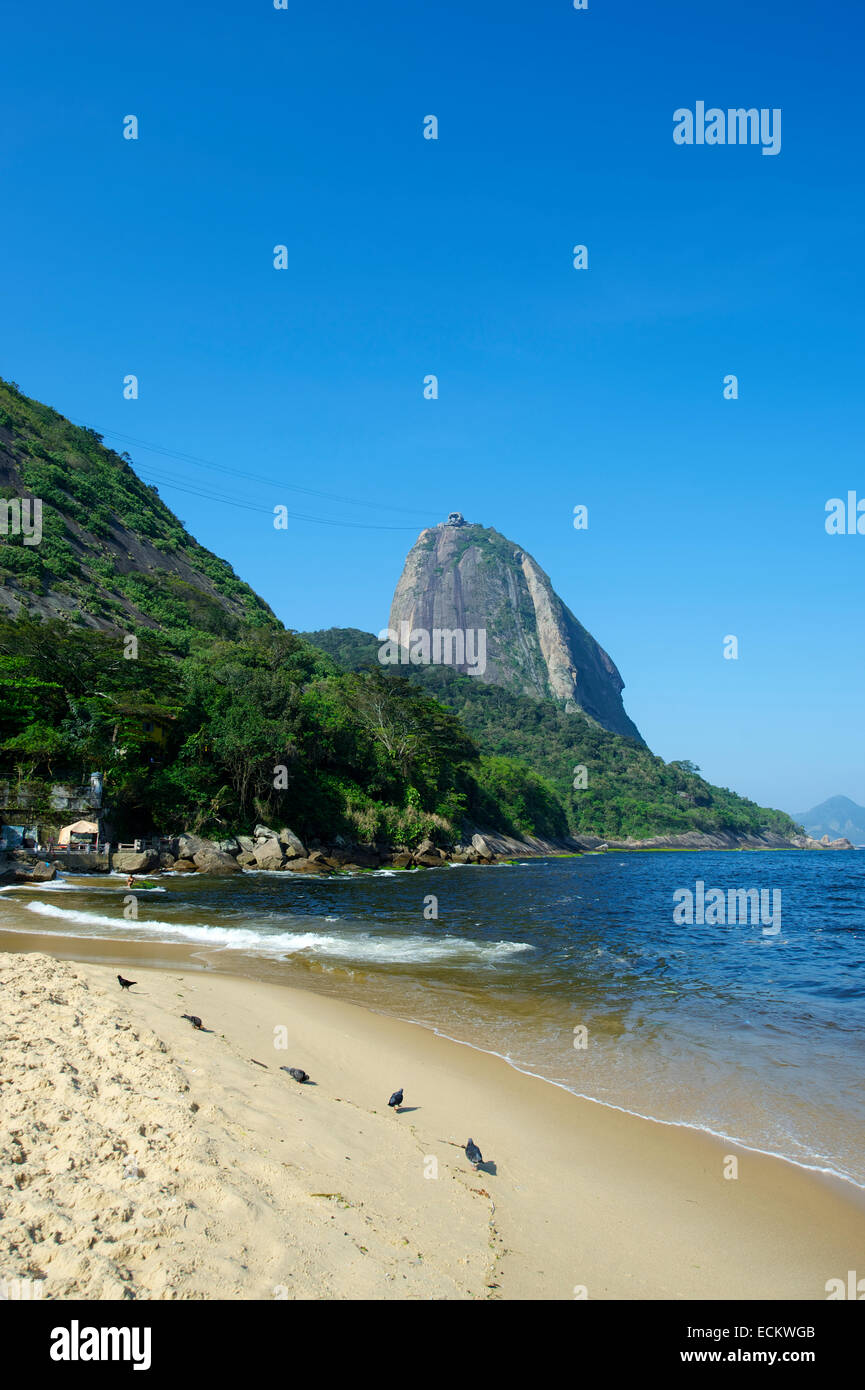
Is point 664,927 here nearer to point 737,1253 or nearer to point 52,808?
point 737,1253

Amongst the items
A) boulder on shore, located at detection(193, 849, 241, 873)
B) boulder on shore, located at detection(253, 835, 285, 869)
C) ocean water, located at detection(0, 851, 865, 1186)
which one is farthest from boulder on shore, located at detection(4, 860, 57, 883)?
boulder on shore, located at detection(253, 835, 285, 869)

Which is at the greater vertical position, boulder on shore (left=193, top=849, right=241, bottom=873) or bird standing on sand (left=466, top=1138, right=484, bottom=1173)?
bird standing on sand (left=466, top=1138, right=484, bottom=1173)

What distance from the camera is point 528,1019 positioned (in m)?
11.5

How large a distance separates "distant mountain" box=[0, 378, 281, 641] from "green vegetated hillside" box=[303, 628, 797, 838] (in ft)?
135

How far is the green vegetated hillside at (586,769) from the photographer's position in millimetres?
122812

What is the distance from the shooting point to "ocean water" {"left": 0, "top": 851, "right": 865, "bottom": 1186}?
27.8 feet

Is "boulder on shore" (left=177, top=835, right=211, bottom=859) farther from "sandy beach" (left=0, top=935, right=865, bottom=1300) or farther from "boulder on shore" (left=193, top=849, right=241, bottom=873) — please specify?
"sandy beach" (left=0, top=935, right=865, bottom=1300)

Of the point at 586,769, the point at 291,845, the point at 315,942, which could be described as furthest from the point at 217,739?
the point at 586,769

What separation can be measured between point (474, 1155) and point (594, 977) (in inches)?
362

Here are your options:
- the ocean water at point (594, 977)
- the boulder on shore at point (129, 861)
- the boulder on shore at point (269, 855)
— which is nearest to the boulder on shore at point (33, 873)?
the ocean water at point (594, 977)

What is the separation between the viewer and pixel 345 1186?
5.30 m
